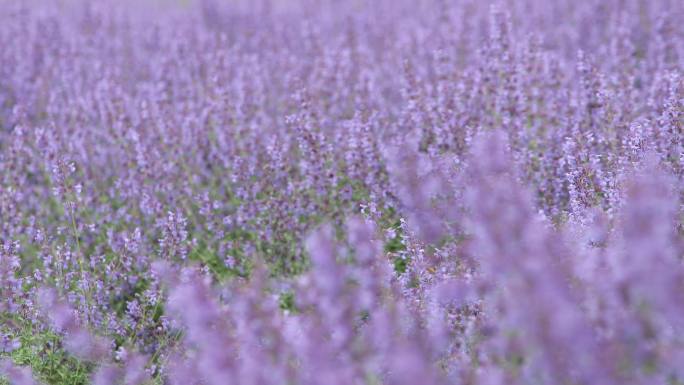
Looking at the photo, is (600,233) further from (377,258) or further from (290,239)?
(290,239)

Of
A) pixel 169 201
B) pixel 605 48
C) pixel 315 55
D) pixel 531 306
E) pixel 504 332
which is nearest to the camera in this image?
pixel 531 306

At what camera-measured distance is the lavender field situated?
2.41 metres

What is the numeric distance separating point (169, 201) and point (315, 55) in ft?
8.30

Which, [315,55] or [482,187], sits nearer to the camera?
[482,187]

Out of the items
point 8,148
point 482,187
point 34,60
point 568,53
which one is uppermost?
point 568,53

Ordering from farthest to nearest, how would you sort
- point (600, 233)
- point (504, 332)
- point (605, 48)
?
point (605, 48)
point (600, 233)
point (504, 332)

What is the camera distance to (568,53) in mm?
7402

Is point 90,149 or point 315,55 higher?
point 315,55

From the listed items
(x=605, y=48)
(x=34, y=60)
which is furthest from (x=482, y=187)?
(x=34, y=60)

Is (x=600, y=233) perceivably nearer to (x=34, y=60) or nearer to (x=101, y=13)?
(x=34, y=60)

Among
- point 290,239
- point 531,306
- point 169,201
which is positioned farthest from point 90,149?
point 531,306

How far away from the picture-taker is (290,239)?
4.99 metres

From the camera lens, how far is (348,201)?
5.11 m

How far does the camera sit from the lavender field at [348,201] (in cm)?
241
